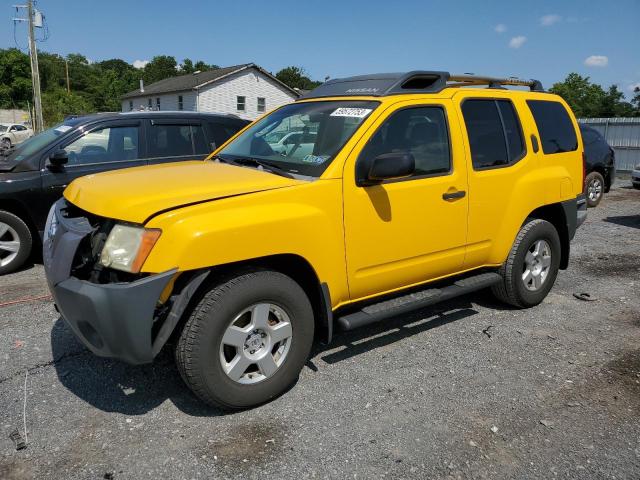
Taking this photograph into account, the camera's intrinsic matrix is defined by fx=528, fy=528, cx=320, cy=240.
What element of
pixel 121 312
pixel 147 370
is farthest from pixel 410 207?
pixel 147 370

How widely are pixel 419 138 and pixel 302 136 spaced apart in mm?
880

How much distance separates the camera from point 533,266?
5004 millimetres

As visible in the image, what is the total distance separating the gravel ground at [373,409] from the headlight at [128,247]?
1.01 metres

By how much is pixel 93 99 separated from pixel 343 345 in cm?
8601

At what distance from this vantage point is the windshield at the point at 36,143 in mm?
6246

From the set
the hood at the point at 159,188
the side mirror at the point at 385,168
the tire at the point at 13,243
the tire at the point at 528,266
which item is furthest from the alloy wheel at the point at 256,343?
the tire at the point at 13,243

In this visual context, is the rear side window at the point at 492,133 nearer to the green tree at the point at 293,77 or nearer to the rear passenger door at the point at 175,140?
the rear passenger door at the point at 175,140

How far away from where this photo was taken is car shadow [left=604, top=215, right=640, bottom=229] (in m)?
9.62

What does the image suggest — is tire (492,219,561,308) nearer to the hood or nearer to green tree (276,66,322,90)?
the hood

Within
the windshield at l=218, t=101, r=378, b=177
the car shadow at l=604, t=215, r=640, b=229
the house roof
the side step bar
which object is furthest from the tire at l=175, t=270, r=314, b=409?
the house roof

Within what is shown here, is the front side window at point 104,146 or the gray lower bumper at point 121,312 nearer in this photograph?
the gray lower bumper at point 121,312

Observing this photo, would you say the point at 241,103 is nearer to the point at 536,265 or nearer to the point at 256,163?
the point at 536,265

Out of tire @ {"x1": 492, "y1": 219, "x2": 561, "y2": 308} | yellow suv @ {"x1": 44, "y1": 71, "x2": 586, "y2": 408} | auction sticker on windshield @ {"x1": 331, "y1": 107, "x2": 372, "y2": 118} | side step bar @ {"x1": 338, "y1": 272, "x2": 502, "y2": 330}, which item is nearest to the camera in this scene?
yellow suv @ {"x1": 44, "y1": 71, "x2": 586, "y2": 408}

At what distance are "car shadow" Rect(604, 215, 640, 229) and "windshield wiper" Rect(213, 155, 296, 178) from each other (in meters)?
8.23
